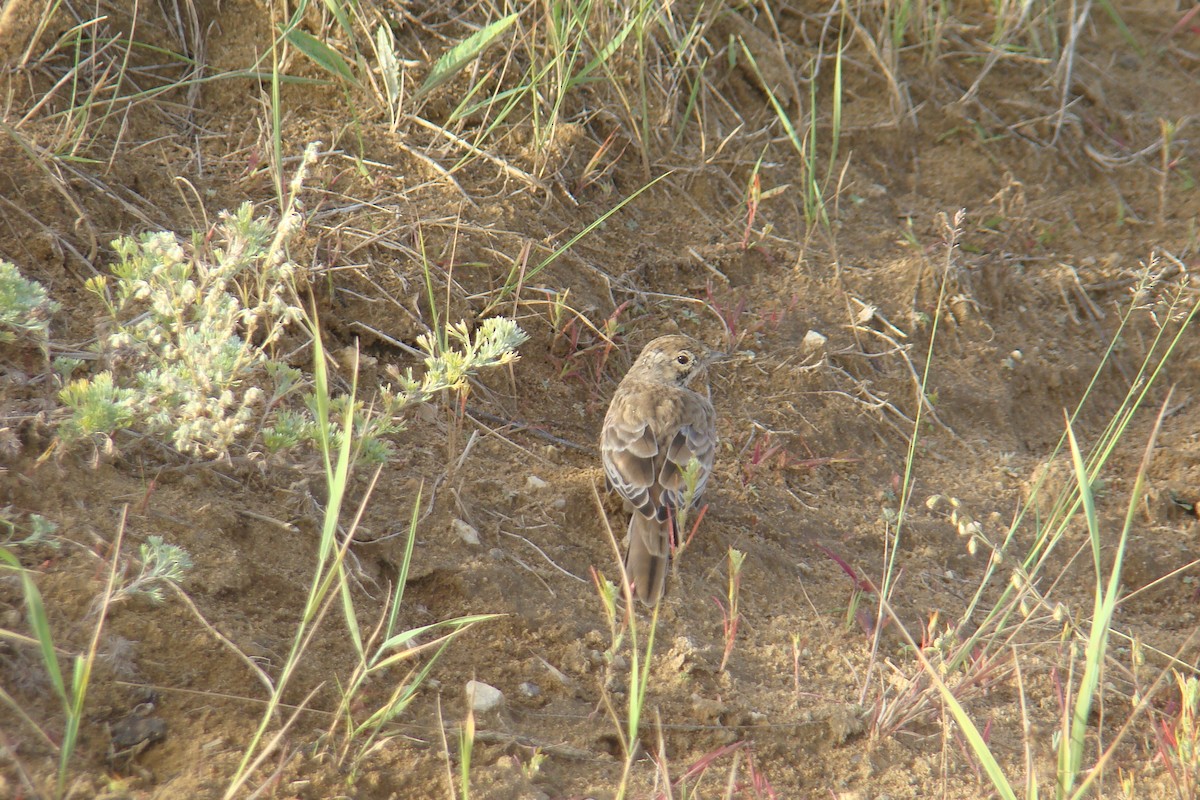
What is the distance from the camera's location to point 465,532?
4.16 meters

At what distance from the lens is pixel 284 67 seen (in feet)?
17.9

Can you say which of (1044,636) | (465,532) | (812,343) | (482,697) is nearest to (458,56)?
(812,343)

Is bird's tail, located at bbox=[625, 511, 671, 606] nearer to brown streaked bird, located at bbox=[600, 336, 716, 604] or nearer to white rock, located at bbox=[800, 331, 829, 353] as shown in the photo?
brown streaked bird, located at bbox=[600, 336, 716, 604]

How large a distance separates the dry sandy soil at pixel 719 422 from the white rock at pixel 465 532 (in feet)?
0.05

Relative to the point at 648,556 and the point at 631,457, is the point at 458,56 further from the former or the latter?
the point at 648,556

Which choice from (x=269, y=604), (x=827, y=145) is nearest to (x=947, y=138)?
(x=827, y=145)

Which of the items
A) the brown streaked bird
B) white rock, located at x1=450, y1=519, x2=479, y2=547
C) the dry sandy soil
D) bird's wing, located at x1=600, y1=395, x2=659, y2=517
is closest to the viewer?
the dry sandy soil

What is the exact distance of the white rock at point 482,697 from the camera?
3.45m

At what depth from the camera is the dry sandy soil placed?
3391 millimetres

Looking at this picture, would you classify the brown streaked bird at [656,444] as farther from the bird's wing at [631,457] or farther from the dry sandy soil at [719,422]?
the dry sandy soil at [719,422]

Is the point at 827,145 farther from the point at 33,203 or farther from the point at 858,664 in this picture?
the point at 33,203

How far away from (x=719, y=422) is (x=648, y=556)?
1.24 metres

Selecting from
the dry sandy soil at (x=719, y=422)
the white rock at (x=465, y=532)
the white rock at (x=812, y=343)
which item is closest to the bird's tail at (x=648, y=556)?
the dry sandy soil at (x=719, y=422)

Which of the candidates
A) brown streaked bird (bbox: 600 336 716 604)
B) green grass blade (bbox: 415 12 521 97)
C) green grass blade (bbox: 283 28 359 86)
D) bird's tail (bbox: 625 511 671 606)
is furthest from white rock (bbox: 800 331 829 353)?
green grass blade (bbox: 283 28 359 86)
